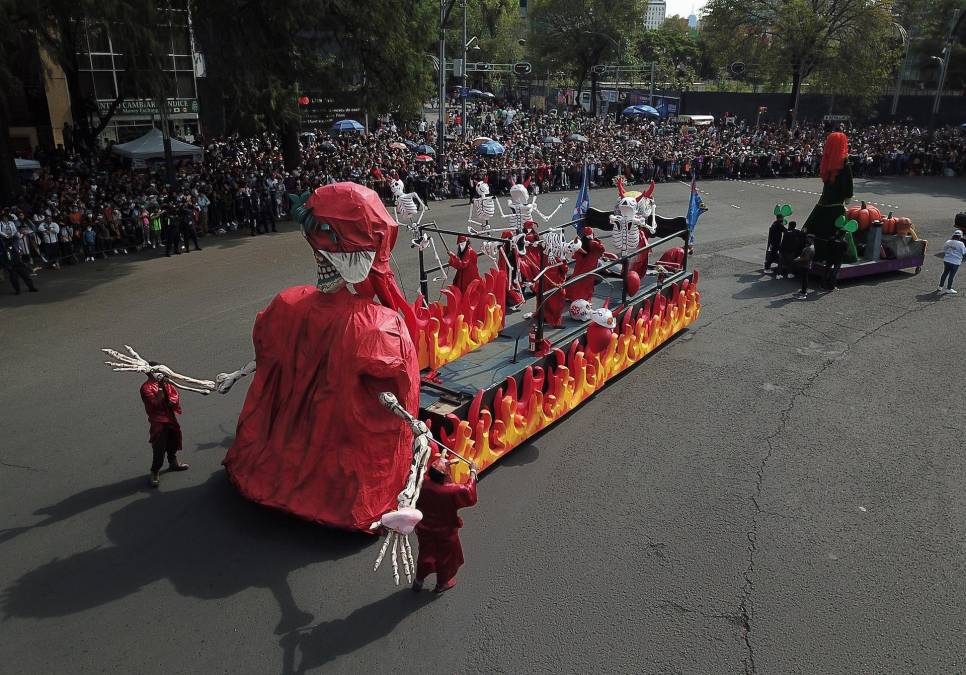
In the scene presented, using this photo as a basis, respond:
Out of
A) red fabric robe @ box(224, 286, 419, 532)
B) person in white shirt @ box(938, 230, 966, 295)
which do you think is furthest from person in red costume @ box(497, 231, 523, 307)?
person in white shirt @ box(938, 230, 966, 295)

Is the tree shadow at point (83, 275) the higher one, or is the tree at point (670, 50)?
the tree at point (670, 50)

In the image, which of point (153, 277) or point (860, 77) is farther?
point (860, 77)

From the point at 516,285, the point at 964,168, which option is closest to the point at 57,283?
the point at 516,285

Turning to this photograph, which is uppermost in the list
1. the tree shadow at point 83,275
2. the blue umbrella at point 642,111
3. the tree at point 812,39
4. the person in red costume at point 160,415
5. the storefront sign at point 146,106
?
the tree at point 812,39

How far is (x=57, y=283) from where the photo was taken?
1459 centimetres

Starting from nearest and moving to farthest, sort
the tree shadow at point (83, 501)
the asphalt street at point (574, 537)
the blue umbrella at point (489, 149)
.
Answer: the asphalt street at point (574, 537) < the tree shadow at point (83, 501) < the blue umbrella at point (489, 149)

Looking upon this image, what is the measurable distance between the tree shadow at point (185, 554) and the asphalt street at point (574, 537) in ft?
0.07

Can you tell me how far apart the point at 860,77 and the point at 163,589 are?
3787 cm

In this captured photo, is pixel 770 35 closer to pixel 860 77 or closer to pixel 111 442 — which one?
pixel 860 77

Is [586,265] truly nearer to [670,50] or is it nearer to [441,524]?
[441,524]

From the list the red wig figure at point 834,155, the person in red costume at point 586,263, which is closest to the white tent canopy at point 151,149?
the person in red costume at point 586,263

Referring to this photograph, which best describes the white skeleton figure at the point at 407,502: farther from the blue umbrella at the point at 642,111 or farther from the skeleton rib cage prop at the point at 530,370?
the blue umbrella at the point at 642,111

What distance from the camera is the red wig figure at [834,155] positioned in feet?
46.3

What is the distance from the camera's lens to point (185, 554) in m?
6.18
